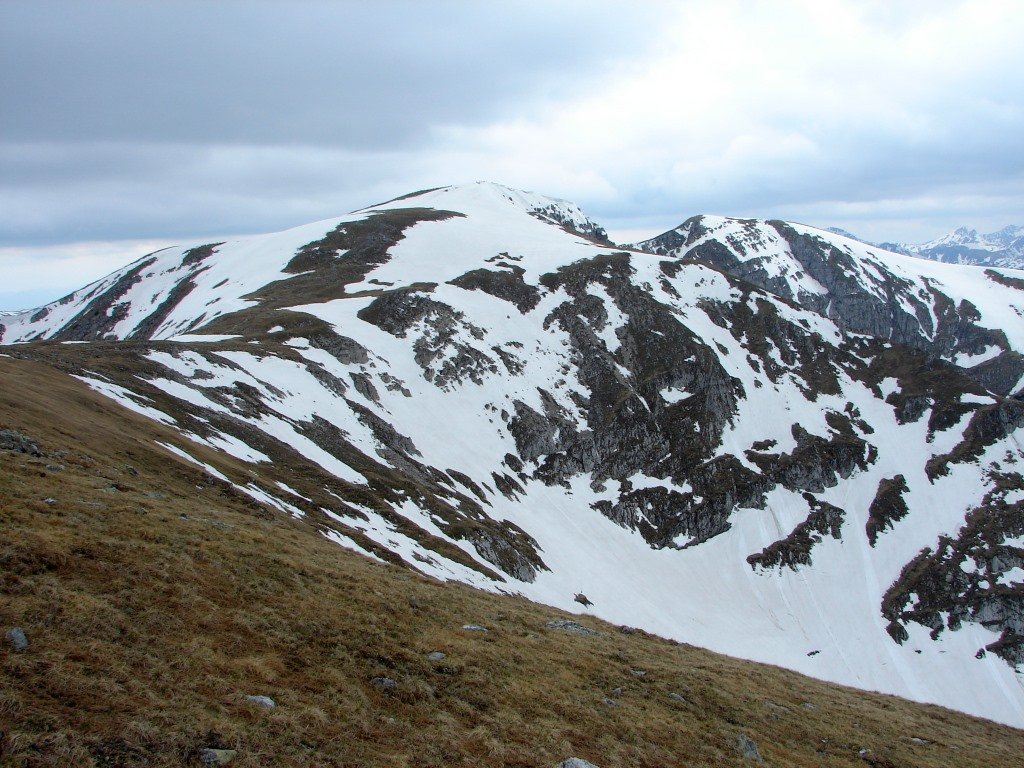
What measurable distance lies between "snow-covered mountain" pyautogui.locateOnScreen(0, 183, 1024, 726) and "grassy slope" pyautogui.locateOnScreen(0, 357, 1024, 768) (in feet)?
49.3

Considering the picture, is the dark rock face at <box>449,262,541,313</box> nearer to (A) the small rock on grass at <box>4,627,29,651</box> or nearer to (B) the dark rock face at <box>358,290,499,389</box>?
(B) the dark rock face at <box>358,290,499,389</box>

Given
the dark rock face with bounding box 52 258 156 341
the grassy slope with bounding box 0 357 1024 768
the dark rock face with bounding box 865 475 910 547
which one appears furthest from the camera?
the dark rock face with bounding box 52 258 156 341

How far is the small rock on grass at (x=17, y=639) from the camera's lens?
1212cm

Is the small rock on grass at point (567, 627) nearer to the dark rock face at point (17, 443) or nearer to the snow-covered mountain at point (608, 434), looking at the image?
the snow-covered mountain at point (608, 434)

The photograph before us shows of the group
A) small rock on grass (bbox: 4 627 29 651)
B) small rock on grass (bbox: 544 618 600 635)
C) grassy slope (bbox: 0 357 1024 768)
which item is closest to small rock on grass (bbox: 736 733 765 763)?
grassy slope (bbox: 0 357 1024 768)

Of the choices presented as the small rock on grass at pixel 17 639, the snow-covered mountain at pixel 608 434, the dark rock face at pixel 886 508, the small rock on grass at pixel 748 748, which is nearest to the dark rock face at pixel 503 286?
the snow-covered mountain at pixel 608 434

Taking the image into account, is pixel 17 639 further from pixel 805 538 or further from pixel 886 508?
pixel 886 508

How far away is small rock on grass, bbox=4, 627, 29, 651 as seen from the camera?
477 inches

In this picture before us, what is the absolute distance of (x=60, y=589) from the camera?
14.4 metres

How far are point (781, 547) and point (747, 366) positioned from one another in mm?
41434

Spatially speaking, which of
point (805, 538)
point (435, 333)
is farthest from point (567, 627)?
point (805, 538)

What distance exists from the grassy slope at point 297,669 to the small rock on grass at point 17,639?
0.13m

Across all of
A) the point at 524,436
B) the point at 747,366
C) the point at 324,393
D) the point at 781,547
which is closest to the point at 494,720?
the point at 324,393

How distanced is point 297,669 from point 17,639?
584 cm
